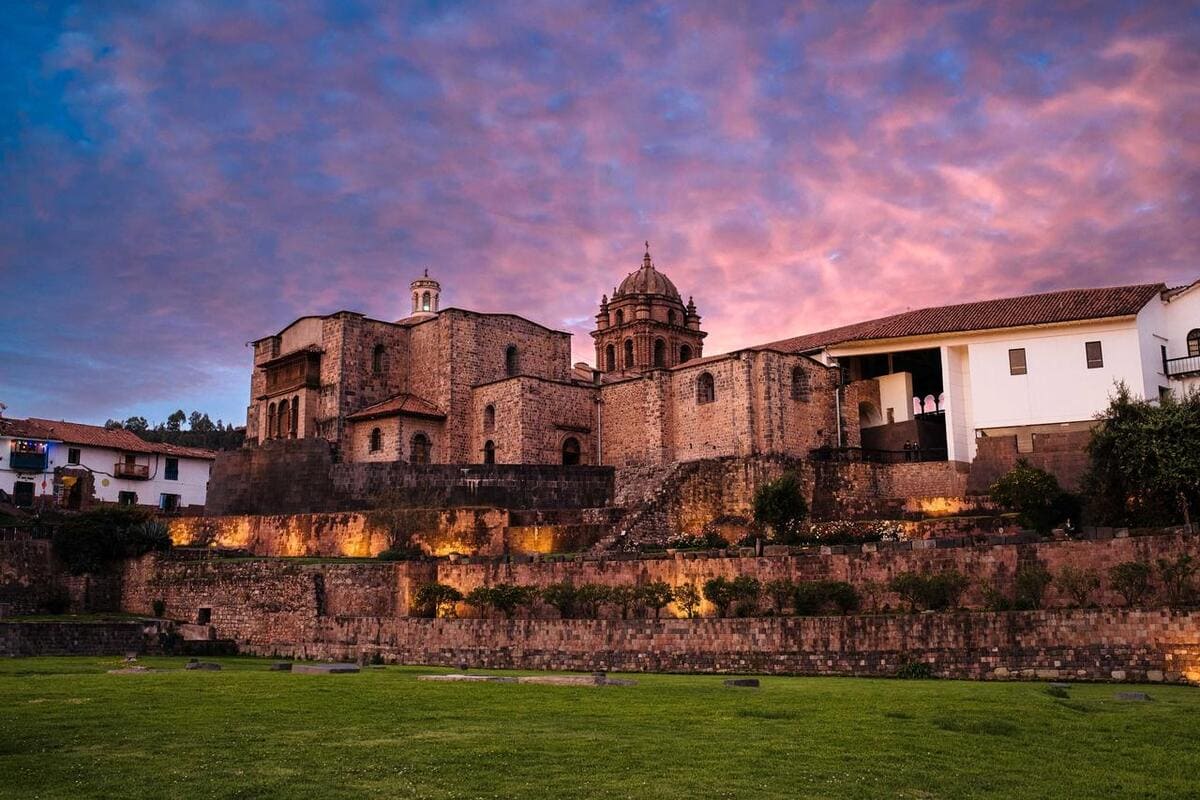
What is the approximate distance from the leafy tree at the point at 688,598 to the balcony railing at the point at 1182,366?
19.9m

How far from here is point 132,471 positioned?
2110 inches

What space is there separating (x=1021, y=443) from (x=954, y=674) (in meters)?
17.5

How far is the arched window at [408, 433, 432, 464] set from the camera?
4272cm

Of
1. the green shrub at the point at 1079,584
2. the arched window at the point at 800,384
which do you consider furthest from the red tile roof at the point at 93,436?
the green shrub at the point at 1079,584

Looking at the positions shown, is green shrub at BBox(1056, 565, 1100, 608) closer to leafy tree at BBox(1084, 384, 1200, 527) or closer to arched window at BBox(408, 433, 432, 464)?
leafy tree at BBox(1084, 384, 1200, 527)

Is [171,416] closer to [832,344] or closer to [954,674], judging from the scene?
[832,344]

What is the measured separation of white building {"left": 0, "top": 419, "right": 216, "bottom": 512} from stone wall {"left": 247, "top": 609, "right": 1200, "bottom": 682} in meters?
26.5

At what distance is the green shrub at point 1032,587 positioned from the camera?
824 inches

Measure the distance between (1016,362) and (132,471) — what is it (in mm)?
40802

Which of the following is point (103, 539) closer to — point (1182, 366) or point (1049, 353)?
point (1049, 353)

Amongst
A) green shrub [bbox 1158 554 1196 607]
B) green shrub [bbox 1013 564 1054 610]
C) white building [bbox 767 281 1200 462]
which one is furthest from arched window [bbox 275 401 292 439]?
green shrub [bbox 1158 554 1196 607]

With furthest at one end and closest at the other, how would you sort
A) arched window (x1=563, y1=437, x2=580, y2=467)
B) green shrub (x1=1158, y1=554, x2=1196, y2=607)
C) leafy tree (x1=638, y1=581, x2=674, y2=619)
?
arched window (x1=563, y1=437, x2=580, y2=467) → leafy tree (x1=638, y1=581, x2=674, y2=619) → green shrub (x1=1158, y1=554, x2=1196, y2=607)

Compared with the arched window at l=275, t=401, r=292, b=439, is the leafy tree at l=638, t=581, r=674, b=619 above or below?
below

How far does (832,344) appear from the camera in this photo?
40.1 m
